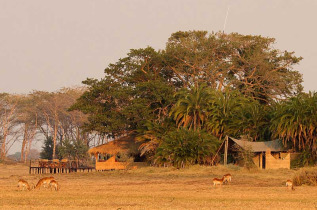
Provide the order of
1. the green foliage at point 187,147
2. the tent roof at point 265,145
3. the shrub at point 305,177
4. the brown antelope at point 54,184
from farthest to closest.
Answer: the green foliage at point 187,147 → the tent roof at point 265,145 → the shrub at point 305,177 → the brown antelope at point 54,184

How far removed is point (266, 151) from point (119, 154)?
46.3 ft

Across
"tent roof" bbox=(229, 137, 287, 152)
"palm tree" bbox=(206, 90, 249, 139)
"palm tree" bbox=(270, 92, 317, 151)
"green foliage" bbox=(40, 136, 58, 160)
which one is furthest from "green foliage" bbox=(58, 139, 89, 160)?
"palm tree" bbox=(270, 92, 317, 151)

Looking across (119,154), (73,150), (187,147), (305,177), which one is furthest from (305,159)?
(73,150)

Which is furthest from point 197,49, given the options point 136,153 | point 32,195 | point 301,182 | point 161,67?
point 32,195

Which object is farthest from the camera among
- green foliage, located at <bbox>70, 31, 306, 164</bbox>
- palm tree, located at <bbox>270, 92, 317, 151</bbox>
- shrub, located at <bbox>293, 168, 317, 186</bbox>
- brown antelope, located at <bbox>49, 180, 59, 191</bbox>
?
green foliage, located at <bbox>70, 31, 306, 164</bbox>

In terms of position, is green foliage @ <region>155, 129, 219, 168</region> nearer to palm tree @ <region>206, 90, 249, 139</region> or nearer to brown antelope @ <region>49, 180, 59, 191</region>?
palm tree @ <region>206, 90, 249, 139</region>

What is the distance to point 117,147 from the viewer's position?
53.0m

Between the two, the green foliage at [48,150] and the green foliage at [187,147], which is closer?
Answer: the green foliage at [187,147]

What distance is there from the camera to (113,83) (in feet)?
183

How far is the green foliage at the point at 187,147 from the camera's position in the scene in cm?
4325

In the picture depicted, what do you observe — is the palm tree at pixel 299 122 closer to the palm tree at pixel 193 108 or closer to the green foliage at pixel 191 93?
the green foliage at pixel 191 93

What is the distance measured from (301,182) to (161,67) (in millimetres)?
31630

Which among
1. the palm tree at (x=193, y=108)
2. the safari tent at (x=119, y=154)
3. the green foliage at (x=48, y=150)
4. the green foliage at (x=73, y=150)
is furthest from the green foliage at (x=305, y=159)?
the green foliage at (x=48, y=150)

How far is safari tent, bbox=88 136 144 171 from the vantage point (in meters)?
50.3
